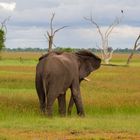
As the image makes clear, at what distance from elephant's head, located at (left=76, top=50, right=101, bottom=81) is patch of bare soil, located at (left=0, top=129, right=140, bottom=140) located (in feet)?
21.5

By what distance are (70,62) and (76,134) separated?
5.86 metres

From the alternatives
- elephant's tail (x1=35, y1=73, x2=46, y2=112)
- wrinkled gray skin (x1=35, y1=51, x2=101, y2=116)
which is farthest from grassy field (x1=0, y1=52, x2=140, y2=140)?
wrinkled gray skin (x1=35, y1=51, x2=101, y2=116)

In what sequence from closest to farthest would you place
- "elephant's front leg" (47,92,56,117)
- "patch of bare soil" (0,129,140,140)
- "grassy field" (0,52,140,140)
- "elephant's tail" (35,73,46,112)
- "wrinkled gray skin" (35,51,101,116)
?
"patch of bare soil" (0,129,140,140) → "grassy field" (0,52,140,140) → "elephant's front leg" (47,92,56,117) → "wrinkled gray skin" (35,51,101,116) → "elephant's tail" (35,73,46,112)

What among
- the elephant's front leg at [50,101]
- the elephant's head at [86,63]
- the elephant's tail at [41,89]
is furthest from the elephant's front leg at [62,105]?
the elephant's head at [86,63]

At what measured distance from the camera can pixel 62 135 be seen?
15.0 meters

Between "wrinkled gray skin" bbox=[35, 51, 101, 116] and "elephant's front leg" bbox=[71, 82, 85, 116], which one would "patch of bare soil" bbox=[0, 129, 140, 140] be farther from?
"elephant's front leg" bbox=[71, 82, 85, 116]

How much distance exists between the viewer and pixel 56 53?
69.6ft

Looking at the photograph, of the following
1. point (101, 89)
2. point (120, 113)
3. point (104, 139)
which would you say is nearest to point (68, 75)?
point (120, 113)

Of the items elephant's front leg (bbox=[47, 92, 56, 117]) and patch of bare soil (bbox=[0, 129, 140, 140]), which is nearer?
patch of bare soil (bbox=[0, 129, 140, 140])

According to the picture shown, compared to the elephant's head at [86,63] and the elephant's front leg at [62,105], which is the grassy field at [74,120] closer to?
the elephant's front leg at [62,105]

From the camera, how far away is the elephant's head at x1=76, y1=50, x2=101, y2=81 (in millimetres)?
22216

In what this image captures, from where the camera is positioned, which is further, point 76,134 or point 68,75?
point 68,75

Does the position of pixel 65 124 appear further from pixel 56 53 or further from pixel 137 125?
pixel 56 53

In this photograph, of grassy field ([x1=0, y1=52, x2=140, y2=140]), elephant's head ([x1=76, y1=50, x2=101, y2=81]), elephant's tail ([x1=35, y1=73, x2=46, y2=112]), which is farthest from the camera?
elephant's head ([x1=76, y1=50, x2=101, y2=81])
